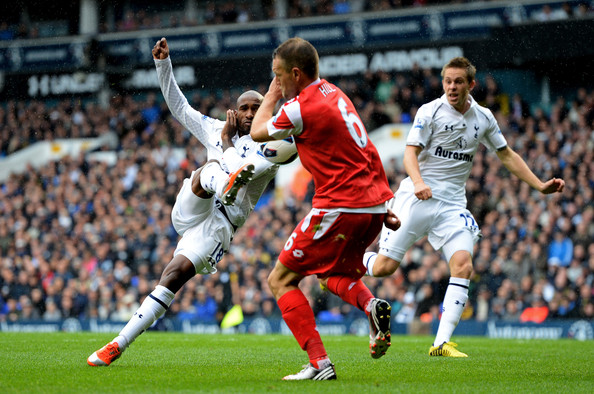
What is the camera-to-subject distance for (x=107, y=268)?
67.4 ft

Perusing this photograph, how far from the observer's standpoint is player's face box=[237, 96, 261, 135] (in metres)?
7.36

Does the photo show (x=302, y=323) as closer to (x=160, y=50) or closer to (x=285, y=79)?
(x=285, y=79)

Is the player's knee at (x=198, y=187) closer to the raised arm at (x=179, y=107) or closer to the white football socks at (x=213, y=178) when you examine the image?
the white football socks at (x=213, y=178)

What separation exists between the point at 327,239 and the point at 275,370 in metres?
1.53

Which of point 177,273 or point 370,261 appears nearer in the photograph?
point 177,273

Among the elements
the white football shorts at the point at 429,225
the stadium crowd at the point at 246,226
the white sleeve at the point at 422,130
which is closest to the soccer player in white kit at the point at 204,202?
the white sleeve at the point at 422,130

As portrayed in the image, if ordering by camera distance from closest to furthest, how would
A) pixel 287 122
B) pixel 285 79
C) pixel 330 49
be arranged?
1. pixel 287 122
2. pixel 285 79
3. pixel 330 49

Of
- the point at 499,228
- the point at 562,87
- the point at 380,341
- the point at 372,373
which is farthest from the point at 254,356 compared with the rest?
the point at 562,87

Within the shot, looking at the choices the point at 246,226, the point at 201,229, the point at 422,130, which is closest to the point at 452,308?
the point at 422,130

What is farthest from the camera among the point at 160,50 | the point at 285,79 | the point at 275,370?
the point at 160,50

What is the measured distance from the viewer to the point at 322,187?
5.74 meters

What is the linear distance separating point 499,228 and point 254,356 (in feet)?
31.6

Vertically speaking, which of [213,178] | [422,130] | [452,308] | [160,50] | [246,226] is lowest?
[452,308]

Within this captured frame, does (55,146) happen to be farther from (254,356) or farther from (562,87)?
(254,356)
